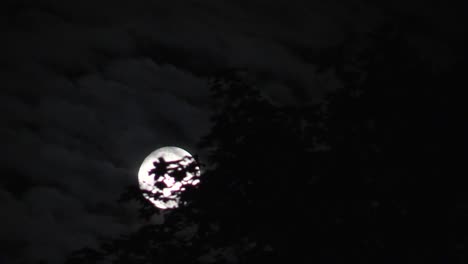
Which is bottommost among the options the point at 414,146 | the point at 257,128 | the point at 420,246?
the point at 420,246

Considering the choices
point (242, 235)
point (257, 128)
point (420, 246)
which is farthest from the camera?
point (257, 128)

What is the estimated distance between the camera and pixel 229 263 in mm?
8344

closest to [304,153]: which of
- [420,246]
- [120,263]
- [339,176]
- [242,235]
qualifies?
[339,176]

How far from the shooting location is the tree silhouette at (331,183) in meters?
7.69

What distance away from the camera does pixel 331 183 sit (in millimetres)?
8008

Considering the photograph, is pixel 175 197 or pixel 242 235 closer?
pixel 242 235

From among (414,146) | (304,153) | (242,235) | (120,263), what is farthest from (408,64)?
(120,263)

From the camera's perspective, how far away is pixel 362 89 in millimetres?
9242

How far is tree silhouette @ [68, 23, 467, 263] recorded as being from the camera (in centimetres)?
769

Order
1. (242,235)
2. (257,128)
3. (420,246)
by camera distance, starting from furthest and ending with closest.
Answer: (257,128) → (242,235) → (420,246)

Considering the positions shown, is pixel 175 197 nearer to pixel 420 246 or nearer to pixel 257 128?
pixel 257 128

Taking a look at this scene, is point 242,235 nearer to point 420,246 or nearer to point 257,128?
point 257,128

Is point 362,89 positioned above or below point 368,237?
above

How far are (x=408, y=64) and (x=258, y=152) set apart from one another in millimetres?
2945
